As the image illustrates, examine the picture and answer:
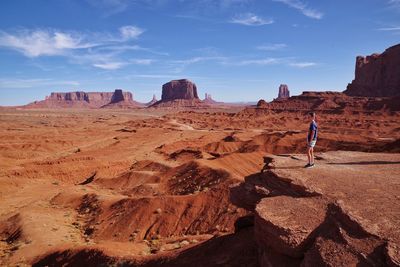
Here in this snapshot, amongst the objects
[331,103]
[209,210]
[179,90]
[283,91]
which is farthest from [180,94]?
[209,210]

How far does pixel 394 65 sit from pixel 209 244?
308ft

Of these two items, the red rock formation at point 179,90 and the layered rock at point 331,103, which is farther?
the red rock formation at point 179,90

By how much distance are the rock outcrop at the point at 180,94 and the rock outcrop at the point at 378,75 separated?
3386 inches

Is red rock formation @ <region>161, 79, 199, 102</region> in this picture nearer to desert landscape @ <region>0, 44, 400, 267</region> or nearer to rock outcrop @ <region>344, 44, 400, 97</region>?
rock outcrop @ <region>344, 44, 400, 97</region>

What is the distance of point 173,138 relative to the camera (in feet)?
152

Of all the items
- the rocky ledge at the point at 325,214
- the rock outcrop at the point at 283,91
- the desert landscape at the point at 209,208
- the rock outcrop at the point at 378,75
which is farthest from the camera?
the rock outcrop at the point at 283,91

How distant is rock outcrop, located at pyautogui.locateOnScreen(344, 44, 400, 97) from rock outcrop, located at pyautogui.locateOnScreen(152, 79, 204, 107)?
8601 cm

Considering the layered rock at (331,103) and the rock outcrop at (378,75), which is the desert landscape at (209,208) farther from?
the rock outcrop at (378,75)

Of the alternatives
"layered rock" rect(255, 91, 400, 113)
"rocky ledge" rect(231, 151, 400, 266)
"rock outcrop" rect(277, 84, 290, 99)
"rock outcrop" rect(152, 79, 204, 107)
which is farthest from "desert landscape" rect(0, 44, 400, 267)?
"rock outcrop" rect(277, 84, 290, 99)

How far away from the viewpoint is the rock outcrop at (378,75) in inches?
3438

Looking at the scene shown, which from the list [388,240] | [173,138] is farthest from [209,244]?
[173,138]

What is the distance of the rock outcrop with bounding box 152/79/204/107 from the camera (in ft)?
566

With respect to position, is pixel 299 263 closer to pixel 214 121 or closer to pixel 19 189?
pixel 19 189

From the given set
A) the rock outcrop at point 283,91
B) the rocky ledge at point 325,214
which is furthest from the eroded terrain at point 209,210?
the rock outcrop at point 283,91
